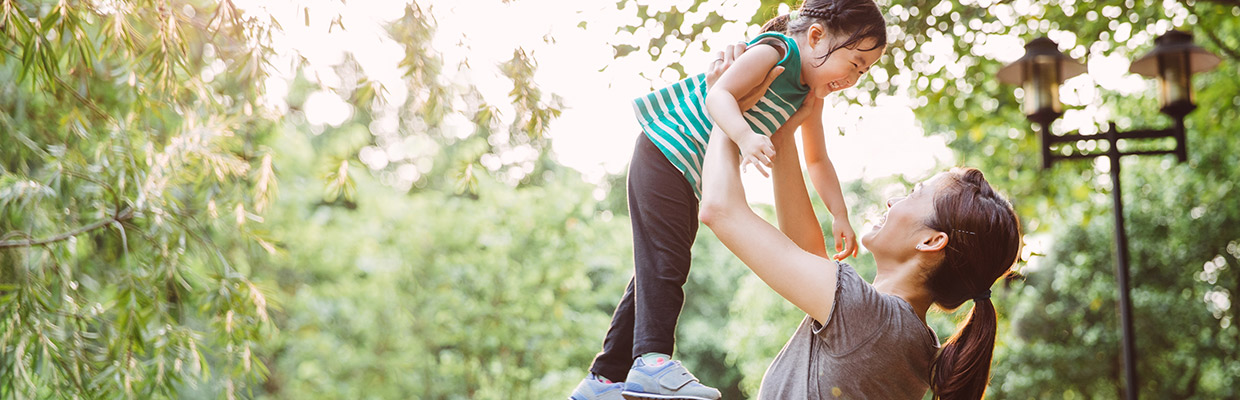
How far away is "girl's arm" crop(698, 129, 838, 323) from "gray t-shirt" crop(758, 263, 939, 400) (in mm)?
25

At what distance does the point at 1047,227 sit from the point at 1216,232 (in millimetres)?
1781

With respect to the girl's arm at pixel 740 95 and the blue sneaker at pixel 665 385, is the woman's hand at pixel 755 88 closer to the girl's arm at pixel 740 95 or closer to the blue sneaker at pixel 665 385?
the girl's arm at pixel 740 95

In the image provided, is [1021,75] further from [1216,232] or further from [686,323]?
[686,323]

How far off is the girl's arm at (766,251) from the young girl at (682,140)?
14cm

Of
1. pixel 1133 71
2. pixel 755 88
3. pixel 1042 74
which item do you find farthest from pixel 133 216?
pixel 1133 71

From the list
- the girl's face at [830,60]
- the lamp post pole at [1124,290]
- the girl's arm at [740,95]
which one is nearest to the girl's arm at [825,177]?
the girl's face at [830,60]

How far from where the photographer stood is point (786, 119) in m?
1.62

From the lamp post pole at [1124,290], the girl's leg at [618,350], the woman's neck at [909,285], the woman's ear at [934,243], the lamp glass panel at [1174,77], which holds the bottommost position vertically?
the lamp post pole at [1124,290]

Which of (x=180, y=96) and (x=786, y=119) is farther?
(x=180, y=96)

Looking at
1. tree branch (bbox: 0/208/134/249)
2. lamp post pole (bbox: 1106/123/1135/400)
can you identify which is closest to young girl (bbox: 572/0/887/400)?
tree branch (bbox: 0/208/134/249)

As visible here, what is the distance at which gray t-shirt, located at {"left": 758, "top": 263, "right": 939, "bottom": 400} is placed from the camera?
1341 millimetres

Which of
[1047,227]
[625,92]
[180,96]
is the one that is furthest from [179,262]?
[1047,227]

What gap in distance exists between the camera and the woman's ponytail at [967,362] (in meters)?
1.42

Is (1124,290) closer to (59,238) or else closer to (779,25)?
(779,25)
